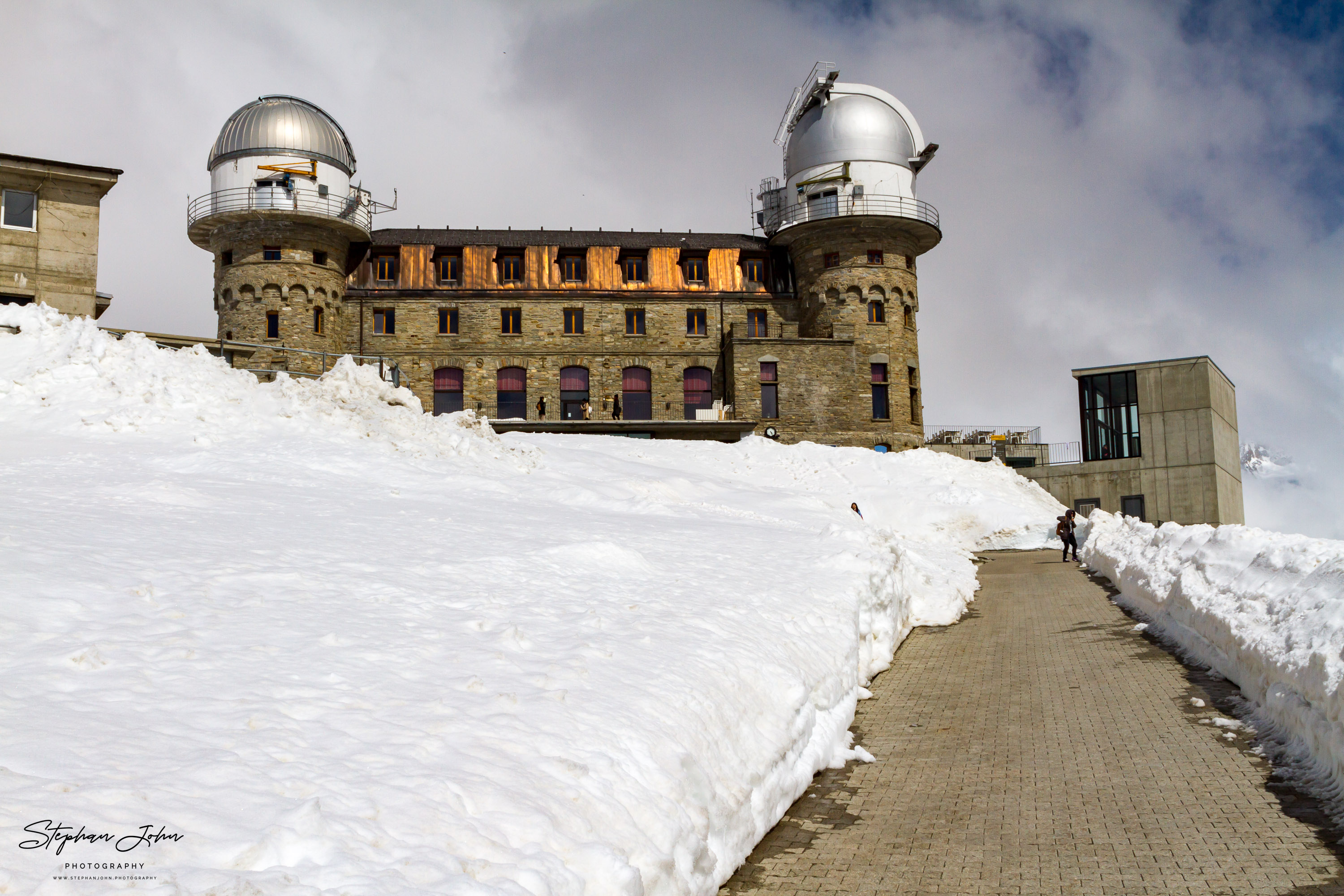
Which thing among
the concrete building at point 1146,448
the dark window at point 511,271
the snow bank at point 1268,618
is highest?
the dark window at point 511,271

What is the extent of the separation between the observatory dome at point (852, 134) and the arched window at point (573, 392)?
15.3 metres

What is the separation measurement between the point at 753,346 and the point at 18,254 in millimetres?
28851

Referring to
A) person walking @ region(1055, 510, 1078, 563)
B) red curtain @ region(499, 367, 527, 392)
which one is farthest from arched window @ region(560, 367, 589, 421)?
person walking @ region(1055, 510, 1078, 563)

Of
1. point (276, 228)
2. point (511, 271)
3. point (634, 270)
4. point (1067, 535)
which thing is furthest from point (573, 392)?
point (1067, 535)

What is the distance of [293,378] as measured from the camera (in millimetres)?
22016

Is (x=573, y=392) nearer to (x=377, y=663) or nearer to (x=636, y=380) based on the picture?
(x=636, y=380)

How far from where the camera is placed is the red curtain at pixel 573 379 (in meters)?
46.5

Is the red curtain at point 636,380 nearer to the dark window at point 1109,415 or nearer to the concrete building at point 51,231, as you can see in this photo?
the dark window at point 1109,415

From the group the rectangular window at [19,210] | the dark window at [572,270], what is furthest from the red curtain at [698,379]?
the rectangular window at [19,210]

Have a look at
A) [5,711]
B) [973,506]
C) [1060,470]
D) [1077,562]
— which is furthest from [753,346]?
[5,711]

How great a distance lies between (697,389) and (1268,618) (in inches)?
1494

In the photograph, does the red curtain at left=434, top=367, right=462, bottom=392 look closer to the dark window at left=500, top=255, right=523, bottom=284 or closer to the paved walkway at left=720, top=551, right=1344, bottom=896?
the dark window at left=500, top=255, right=523, bottom=284

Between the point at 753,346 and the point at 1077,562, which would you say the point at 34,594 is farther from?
the point at 753,346

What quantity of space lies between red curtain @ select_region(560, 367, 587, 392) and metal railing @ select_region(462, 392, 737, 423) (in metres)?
0.73
